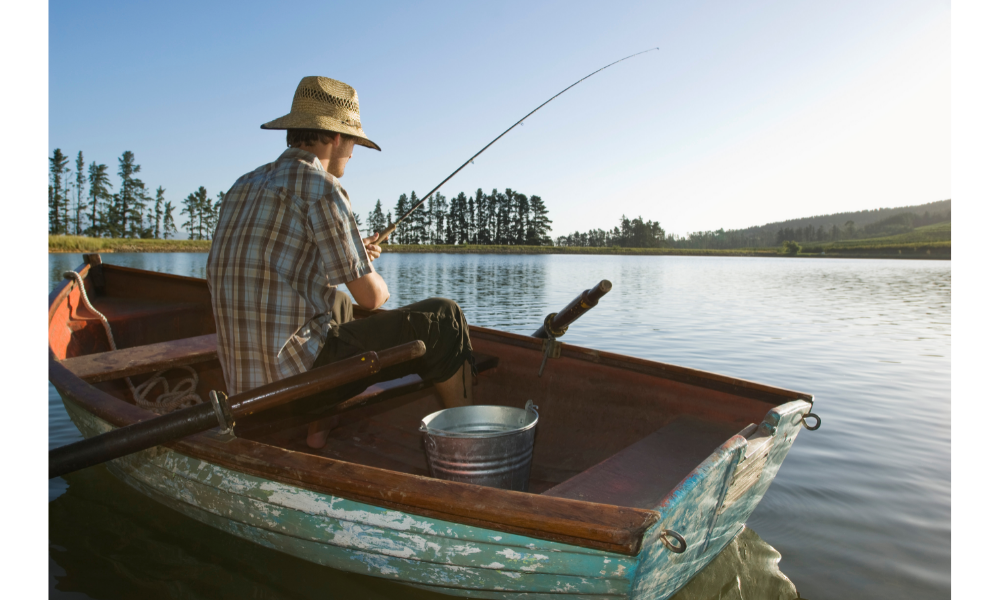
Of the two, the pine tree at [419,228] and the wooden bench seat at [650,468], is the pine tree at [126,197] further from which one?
the wooden bench seat at [650,468]

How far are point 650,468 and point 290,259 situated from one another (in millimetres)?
1893

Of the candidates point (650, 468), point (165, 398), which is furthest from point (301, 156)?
point (165, 398)

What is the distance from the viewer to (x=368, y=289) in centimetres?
256

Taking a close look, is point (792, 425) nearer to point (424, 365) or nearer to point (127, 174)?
point (424, 365)

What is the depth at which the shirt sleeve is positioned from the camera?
246 cm

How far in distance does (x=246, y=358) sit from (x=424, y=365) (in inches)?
34.1

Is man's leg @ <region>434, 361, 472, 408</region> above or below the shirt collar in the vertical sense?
below

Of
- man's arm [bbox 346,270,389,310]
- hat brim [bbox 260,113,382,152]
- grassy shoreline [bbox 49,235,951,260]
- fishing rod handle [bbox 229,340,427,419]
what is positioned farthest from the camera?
grassy shoreline [bbox 49,235,951,260]

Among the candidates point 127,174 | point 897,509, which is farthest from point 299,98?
point 127,174

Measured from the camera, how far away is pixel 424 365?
9.67ft

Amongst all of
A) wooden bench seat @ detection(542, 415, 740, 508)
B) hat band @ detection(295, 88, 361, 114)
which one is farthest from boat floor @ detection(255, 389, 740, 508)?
hat band @ detection(295, 88, 361, 114)

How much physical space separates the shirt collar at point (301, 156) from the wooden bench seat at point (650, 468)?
181cm

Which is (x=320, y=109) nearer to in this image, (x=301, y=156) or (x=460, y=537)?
(x=301, y=156)

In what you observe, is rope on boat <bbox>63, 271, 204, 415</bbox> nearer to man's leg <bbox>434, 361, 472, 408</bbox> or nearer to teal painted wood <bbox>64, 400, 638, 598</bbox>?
teal painted wood <bbox>64, 400, 638, 598</bbox>
